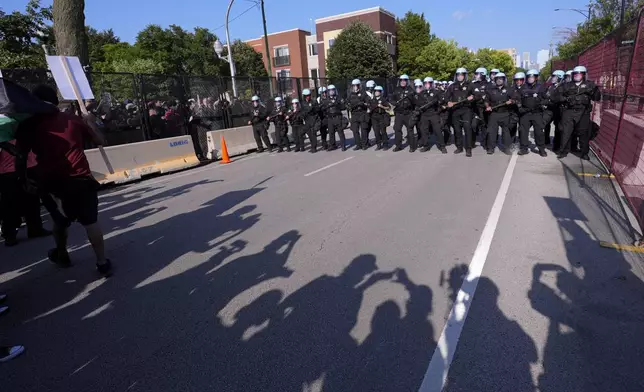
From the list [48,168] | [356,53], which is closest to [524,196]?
[48,168]

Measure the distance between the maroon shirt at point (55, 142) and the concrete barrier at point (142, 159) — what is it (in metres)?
5.21

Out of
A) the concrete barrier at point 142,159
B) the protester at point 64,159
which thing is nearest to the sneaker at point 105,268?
the protester at point 64,159

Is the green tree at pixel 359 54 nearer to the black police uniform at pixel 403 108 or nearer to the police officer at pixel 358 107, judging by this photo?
the police officer at pixel 358 107

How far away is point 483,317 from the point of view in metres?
3.07

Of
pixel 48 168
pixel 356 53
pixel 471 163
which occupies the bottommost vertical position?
pixel 471 163

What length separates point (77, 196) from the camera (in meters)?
4.00

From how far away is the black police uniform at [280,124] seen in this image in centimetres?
1368

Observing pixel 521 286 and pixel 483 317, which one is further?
pixel 521 286

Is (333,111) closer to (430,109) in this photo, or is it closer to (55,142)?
(430,109)

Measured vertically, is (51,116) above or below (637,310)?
above

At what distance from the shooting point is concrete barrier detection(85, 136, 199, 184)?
9.29 metres

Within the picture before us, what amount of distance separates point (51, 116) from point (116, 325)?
2031 mm

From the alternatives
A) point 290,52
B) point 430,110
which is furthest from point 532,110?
point 290,52

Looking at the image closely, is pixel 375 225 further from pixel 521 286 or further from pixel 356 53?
pixel 356 53
